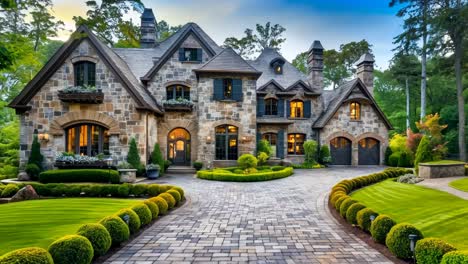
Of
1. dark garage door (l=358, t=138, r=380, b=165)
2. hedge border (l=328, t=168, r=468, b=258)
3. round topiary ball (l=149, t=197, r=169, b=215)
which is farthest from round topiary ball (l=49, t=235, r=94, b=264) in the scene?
dark garage door (l=358, t=138, r=380, b=165)

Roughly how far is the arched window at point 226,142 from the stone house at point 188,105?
0.08 metres

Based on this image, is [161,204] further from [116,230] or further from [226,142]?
[226,142]

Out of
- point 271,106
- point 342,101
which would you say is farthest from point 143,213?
point 342,101

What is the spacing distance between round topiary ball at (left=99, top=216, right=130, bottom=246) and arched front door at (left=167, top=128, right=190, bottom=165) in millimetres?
14674

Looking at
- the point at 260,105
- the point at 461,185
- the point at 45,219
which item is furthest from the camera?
the point at 260,105

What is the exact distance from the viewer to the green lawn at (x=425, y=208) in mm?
6148

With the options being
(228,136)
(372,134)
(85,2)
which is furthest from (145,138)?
(372,134)

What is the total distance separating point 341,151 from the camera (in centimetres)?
2378

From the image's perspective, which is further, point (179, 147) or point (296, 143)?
point (296, 143)

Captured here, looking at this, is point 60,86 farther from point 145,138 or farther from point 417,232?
point 417,232

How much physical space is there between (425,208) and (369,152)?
56.6 feet

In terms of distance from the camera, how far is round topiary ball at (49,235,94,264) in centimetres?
453

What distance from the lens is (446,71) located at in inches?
1053

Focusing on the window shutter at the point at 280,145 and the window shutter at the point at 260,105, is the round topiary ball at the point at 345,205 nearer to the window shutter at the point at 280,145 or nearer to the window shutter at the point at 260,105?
the window shutter at the point at 280,145
